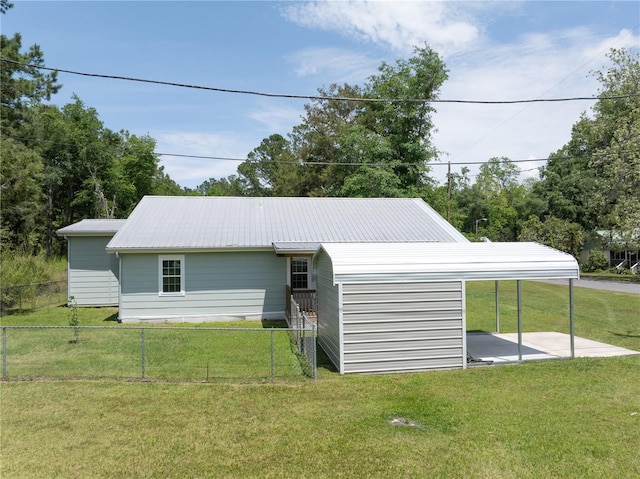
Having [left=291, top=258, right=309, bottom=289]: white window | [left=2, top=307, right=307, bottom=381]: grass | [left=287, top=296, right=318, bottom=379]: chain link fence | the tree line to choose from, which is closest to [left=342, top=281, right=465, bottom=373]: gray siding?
[left=287, top=296, right=318, bottom=379]: chain link fence

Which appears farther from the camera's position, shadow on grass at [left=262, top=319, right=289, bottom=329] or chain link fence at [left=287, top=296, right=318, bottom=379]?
shadow on grass at [left=262, top=319, right=289, bottom=329]

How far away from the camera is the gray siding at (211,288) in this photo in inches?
650

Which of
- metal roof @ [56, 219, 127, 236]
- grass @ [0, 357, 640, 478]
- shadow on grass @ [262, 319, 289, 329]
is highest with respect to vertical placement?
metal roof @ [56, 219, 127, 236]

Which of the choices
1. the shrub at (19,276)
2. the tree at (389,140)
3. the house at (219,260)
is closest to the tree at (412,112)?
the tree at (389,140)

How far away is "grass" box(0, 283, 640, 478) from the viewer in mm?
5656

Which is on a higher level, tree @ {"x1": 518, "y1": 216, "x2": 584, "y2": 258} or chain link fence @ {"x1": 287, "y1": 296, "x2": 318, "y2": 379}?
tree @ {"x1": 518, "y1": 216, "x2": 584, "y2": 258}

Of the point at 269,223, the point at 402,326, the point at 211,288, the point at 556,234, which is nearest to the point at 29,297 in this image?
the point at 211,288

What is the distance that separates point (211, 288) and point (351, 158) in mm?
23252

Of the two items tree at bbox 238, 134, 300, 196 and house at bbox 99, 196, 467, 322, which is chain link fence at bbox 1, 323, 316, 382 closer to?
house at bbox 99, 196, 467, 322

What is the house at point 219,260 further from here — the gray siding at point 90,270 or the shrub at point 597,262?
the shrub at point 597,262

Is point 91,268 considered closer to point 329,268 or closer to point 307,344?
point 307,344

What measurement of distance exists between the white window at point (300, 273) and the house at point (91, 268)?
822 centimetres

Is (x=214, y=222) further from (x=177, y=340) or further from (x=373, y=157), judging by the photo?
(x=373, y=157)

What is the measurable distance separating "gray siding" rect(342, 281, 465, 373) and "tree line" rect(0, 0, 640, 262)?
19.0 metres
